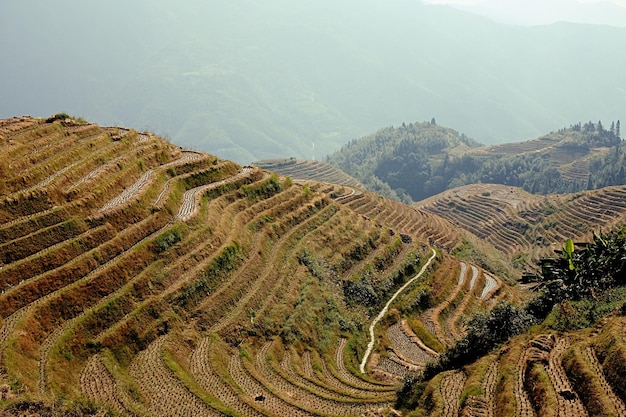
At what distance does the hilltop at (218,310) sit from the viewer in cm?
2338

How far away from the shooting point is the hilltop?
23375 millimetres

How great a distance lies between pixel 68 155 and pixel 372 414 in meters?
30.2

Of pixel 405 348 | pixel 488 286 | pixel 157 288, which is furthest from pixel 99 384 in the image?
pixel 488 286

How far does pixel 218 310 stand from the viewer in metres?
34.2

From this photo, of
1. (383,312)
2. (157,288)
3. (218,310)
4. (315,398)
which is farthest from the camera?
(383,312)

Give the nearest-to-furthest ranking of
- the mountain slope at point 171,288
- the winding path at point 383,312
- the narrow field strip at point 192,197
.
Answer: the mountain slope at point 171,288 < the winding path at point 383,312 < the narrow field strip at point 192,197

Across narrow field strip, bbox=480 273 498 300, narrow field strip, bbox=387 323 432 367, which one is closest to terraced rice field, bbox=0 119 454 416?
narrow field strip, bbox=387 323 432 367

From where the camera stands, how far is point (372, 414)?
25.6 meters

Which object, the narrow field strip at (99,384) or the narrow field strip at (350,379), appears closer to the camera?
the narrow field strip at (99,384)

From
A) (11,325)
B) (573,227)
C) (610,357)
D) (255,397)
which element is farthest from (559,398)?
(573,227)

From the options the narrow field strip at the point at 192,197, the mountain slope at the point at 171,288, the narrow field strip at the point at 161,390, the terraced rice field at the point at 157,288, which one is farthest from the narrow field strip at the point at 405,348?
the narrow field strip at the point at 192,197

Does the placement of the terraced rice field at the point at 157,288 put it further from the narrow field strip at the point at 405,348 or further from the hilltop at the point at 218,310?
the narrow field strip at the point at 405,348

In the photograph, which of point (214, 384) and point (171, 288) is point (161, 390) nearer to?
point (214, 384)

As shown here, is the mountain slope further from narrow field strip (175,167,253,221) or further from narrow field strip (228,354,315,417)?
narrow field strip (175,167,253,221)
